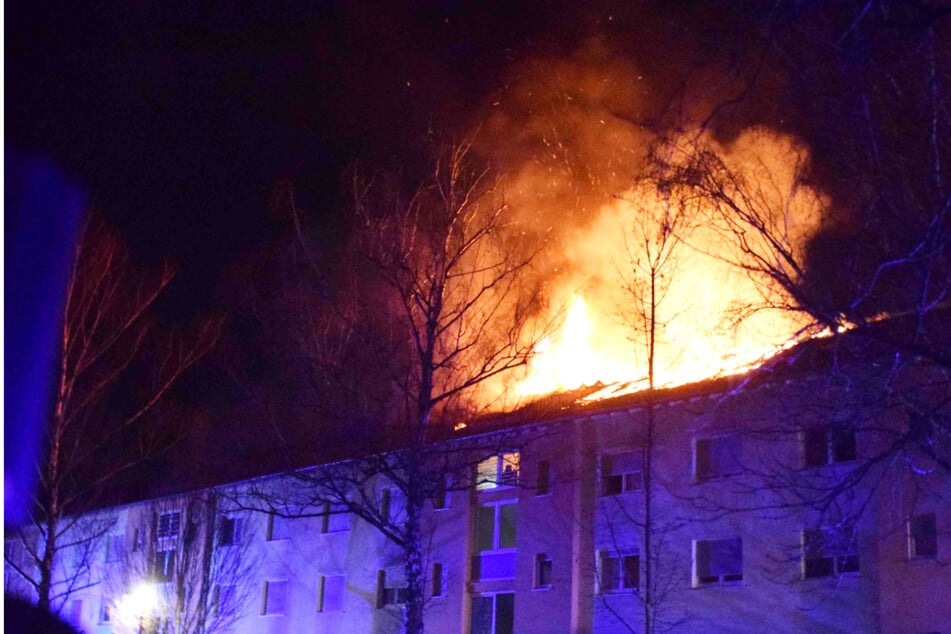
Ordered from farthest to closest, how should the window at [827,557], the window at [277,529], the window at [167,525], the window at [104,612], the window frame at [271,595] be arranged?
1. the window at [104,612]
2. the window at [277,529]
3. the window at [167,525]
4. the window frame at [271,595]
5. the window at [827,557]

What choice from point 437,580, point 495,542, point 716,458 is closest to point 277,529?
point 437,580

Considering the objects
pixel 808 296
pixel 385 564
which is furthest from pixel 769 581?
pixel 385 564

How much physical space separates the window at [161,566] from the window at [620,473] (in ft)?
45.0

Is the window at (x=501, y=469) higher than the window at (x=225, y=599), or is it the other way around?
the window at (x=501, y=469)

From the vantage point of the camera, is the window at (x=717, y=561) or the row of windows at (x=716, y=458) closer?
the row of windows at (x=716, y=458)

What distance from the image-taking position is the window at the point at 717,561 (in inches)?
830

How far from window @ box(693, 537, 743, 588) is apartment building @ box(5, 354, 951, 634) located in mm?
36

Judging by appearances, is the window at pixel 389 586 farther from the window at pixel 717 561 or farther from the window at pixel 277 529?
the window at pixel 717 561

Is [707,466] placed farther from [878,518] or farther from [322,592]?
[322,592]

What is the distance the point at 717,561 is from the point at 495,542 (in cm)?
684

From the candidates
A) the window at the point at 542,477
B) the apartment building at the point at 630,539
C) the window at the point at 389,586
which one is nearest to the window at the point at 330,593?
the apartment building at the point at 630,539

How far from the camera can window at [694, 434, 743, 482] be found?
21578 millimetres

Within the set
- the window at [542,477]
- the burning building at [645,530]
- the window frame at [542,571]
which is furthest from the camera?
the window at [542,477]

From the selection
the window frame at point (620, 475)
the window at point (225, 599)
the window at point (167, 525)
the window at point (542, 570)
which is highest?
the window frame at point (620, 475)
